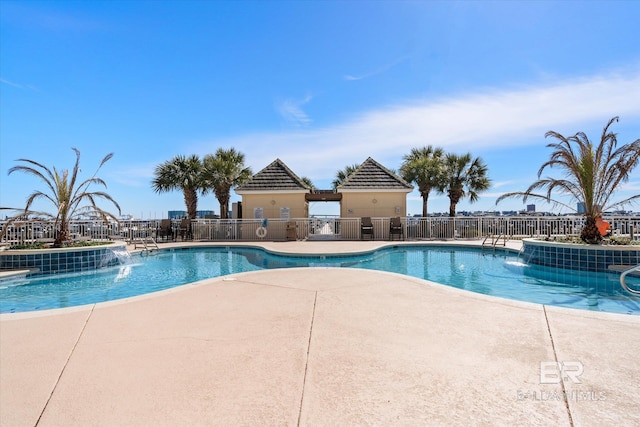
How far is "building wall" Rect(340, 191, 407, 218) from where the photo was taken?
56.9 ft

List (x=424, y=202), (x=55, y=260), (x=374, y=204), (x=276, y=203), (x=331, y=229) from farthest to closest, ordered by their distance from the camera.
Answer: (x=424, y=202) < (x=276, y=203) < (x=374, y=204) < (x=331, y=229) < (x=55, y=260)

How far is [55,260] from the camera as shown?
8719 mm

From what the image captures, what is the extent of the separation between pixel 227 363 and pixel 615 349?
3.47 meters

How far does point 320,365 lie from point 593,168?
1025 centimetres

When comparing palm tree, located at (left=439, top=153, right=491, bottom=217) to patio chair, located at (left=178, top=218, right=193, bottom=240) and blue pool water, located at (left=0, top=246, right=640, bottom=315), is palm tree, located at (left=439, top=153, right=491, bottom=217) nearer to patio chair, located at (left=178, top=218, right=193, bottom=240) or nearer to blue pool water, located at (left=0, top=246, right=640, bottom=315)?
blue pool water, located at (left=0, top=246, right=640, bottom=315)

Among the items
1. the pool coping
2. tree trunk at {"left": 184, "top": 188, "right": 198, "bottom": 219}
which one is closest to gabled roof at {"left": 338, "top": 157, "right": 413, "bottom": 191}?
the pool coping

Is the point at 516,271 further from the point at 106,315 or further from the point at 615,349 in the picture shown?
the point at 106,315

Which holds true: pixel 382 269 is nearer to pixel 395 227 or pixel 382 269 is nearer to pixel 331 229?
pixel 395 227

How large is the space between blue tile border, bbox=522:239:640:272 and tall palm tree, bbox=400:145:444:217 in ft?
37.3

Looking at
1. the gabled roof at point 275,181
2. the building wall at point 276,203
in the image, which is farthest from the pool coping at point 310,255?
the gabled roof at point 275,181

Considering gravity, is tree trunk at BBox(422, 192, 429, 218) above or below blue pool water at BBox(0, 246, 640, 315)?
above

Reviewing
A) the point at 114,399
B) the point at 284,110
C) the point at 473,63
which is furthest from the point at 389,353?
the point at 284,110

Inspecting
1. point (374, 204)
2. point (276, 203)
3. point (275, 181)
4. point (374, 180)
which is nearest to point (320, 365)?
point (374, 204)

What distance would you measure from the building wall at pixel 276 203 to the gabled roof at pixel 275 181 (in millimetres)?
395
